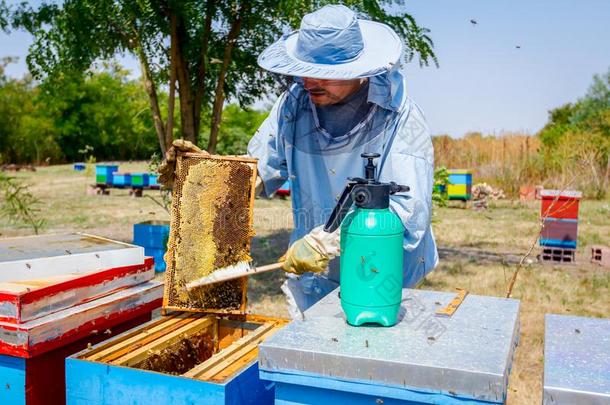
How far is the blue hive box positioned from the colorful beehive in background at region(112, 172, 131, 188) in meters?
A: 12.8

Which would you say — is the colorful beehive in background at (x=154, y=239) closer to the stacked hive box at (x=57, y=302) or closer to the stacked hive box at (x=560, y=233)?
the stacked hive box at (x=57, y=302)

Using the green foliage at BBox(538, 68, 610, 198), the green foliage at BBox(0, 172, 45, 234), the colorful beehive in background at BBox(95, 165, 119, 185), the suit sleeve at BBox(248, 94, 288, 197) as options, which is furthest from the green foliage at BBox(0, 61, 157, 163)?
the suit sleeve at BBox(248, 94, 288, 197)

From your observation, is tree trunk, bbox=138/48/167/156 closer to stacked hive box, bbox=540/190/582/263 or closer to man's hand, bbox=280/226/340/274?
man's hand, bbox=280/226/340/274

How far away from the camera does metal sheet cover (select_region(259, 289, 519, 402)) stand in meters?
1.06

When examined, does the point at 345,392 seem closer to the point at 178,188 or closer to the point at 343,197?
the point at 343,197

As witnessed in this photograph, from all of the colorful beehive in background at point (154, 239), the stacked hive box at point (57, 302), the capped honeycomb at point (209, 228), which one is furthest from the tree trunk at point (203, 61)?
the stacked hive box at point (57, 302)

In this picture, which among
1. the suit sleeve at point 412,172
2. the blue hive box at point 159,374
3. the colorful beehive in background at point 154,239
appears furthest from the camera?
the colorful beehive in background at point 154,239

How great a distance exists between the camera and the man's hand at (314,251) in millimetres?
1473

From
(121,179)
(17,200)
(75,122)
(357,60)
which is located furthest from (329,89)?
(75,122)

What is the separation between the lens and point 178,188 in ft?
6.43

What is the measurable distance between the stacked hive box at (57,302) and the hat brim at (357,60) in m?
0.72

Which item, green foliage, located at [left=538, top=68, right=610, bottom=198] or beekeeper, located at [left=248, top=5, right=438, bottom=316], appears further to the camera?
green foliage, located at [left=538, top=68, right=610, bottom=198]

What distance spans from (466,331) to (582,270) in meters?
5.90

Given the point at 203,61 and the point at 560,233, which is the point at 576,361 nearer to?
the point at 203,61
